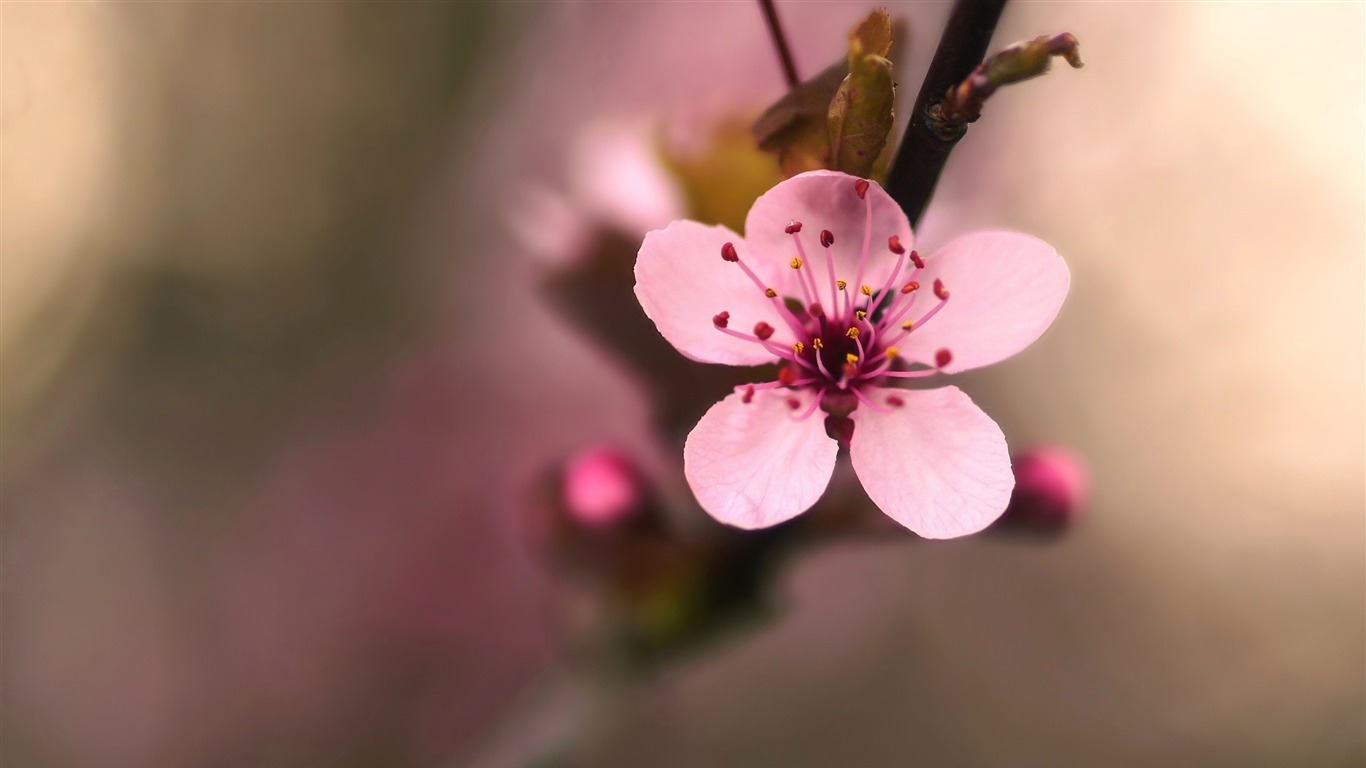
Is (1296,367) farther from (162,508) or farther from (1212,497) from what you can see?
(162,508)

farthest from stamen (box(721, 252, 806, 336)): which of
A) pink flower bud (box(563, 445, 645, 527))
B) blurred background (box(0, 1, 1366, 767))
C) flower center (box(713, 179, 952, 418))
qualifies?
blurred background (box(0, 1, 1366, 767))

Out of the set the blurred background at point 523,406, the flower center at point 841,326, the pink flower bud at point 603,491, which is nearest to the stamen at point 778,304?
the flower center at point 841,326

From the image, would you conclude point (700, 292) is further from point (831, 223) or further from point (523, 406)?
point (523, 406)

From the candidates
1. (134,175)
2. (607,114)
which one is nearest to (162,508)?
(134,175)

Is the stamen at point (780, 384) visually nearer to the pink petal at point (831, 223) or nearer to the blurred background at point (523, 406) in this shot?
the pink petal at point (831, 223)

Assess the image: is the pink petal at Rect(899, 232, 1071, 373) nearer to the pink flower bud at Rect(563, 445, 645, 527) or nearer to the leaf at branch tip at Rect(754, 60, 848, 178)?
the leaf at branch tip at Rect(754, 60, 848, 178)
